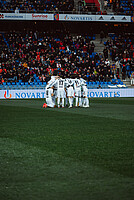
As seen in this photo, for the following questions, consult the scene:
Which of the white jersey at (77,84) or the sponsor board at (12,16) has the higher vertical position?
the sponsor board at (12,16)

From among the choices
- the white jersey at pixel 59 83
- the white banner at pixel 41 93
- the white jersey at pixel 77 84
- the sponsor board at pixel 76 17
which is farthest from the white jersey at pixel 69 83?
the sponsor board at pixel 76 17

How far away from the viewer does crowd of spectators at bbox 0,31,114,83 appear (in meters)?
36.9

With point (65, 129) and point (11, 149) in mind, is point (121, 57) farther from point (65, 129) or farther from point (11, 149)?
point (11, 149)

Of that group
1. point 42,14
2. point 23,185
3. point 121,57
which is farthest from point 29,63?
point 23,185

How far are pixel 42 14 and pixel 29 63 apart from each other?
6909 millimetres

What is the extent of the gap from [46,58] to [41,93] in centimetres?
553

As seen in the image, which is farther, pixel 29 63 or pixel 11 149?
pixel 29 63

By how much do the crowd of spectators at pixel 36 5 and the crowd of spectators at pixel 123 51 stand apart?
6125mm

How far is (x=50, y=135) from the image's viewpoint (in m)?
10.5

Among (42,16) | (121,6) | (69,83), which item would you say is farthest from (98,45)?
(69,83)

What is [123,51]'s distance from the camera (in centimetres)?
4384

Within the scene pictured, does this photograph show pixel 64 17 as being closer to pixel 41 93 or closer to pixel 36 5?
pixel 36 5

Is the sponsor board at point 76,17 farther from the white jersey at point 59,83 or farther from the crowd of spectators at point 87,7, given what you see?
the white jersey at point 59,83

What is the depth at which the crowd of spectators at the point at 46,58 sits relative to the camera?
1452 inches
